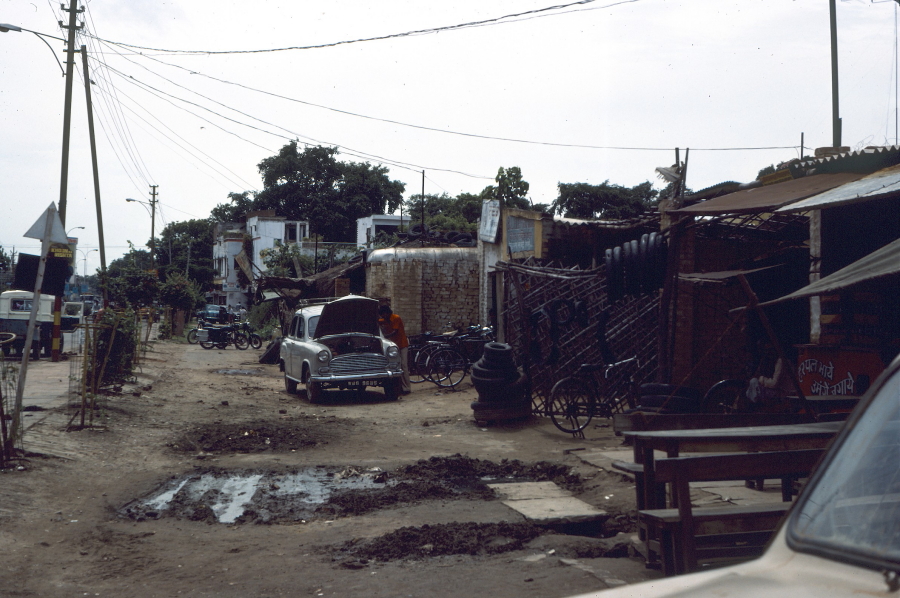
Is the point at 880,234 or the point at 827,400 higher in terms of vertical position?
the point at 880,234

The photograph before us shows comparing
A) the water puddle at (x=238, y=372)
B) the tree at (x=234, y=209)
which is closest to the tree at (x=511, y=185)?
the water puddle at (x=238, y=372)

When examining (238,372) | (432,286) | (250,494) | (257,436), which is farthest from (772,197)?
(238,372)

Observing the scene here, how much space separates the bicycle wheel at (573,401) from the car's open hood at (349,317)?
552 centimetres

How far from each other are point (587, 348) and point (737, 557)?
783 cm

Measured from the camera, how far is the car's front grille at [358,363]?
14070mm

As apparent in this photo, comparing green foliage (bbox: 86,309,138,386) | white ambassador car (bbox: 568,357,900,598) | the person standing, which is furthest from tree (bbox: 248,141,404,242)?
white ambassador car (bbox: 568,357,900,598)

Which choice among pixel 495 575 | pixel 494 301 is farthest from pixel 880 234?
pixel 494 301

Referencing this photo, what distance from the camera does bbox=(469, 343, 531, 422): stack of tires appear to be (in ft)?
36.5

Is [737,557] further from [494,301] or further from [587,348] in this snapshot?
[494,301]

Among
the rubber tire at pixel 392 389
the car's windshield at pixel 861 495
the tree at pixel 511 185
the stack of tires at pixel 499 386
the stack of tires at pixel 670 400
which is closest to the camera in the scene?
the car's windshield at pixel 861 495

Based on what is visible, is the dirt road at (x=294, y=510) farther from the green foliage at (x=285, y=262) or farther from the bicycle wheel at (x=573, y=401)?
the green foliage at (x=285, y=262)

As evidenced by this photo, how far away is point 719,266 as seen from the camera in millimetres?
12289

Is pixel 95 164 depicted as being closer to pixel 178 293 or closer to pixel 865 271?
pixel 178 293

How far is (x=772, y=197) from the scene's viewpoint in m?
7.90
